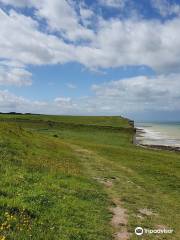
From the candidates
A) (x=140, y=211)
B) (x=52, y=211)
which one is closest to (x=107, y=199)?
(x=140, y=211)

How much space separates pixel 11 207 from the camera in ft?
48.1

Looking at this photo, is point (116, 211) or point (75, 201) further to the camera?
point (116, 211)

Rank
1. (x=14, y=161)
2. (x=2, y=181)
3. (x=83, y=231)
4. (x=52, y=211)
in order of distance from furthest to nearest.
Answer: (x=14, y=161) < (x=2, y=181) < (x=52, y=211) < (x=83, y=231)

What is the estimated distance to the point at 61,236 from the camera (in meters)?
13.4

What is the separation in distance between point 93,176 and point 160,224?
12636mm

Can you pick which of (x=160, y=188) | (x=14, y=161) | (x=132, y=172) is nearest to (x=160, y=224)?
(x=160, y=188)

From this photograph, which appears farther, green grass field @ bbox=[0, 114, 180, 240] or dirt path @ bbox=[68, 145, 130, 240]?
dirt path @ bbox=[68, 145, 130, 240]

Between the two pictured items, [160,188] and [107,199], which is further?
[160,188]

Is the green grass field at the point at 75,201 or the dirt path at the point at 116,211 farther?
the dirt path at the point at 116,211

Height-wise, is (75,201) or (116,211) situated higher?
Result: (75,201)

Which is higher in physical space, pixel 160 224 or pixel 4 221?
pixel 4 221

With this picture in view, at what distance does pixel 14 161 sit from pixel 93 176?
6901mm

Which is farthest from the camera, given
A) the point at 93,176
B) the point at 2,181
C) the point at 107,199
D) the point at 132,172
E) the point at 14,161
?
the point at 132,172

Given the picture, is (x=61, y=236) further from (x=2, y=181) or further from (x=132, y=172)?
(x=132, y=172)
